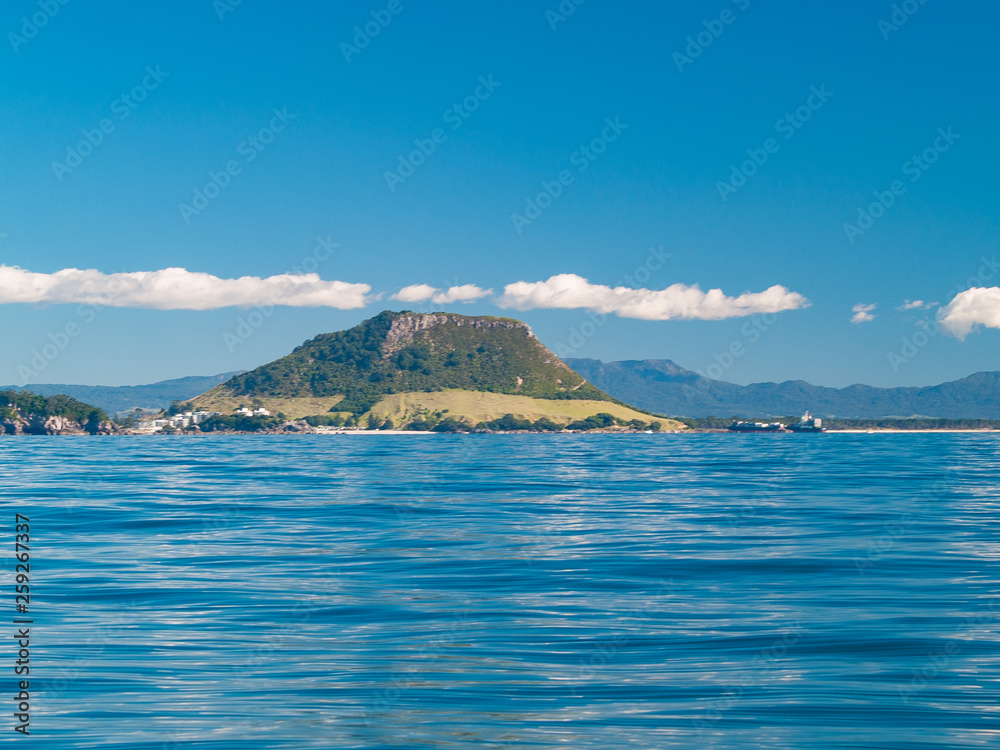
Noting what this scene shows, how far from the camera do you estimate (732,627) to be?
1447 centimetres

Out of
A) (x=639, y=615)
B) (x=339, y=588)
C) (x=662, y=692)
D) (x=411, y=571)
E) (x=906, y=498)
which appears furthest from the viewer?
(x=906, y=498)

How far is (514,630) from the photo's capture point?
570 inches

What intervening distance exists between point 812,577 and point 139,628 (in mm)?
14174

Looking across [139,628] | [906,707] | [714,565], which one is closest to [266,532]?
[139,628]

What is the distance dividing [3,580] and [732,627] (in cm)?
1586

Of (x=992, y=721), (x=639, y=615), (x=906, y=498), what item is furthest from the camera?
(x=906, y=498)

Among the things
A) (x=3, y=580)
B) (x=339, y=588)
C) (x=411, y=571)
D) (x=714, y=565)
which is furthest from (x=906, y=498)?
(x=3, y=580)

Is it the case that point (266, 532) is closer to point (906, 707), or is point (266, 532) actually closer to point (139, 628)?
point (139, 628)

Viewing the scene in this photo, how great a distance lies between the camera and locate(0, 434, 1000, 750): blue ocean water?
10.2m

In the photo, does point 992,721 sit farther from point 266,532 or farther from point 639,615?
point 266,532

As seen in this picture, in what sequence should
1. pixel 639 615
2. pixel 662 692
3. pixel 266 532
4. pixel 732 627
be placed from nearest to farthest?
pixel 662 692 < pixel 732 627 < pixel 639 615 < pixel 266 532

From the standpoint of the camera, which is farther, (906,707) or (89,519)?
(89,519)

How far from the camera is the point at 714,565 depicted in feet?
67.8

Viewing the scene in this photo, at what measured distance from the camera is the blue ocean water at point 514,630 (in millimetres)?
10156
